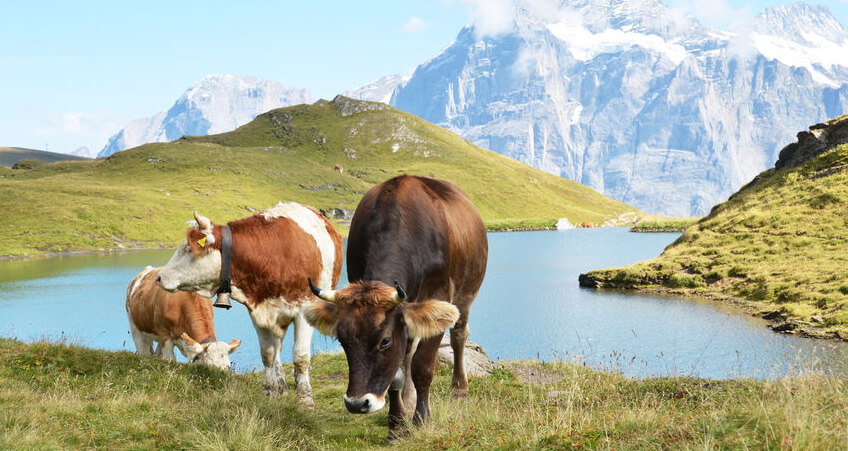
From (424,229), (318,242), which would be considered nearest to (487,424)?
(424,229)

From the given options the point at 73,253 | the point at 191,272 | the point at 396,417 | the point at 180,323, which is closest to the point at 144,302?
the point at 180,323

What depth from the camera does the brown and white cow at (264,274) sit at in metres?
9.43

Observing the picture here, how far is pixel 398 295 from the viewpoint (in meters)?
5.98

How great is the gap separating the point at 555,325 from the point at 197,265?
26503 mm

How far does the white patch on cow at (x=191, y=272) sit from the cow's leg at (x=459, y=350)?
12.8 ft

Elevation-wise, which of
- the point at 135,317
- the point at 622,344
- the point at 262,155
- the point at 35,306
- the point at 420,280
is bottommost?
the point at 35,306

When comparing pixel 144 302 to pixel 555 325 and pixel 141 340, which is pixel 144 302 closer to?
pixel 141 340

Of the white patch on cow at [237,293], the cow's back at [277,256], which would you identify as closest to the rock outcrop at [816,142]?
the cow's back at [277,256]

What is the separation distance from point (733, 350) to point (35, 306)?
4424cm

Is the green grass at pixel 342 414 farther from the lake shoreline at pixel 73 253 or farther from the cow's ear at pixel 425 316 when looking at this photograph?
the lake shoreline at pixel 73 253

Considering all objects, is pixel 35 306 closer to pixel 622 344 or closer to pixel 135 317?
pixel 135 317

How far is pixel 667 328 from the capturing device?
30.0 metres

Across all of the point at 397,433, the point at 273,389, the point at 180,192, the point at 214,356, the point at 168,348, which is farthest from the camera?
the point at 180,192

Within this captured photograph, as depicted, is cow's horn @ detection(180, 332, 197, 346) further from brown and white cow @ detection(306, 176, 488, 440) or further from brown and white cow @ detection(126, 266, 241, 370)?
brown and white cow @ detection(306, 176, 488, 440)
